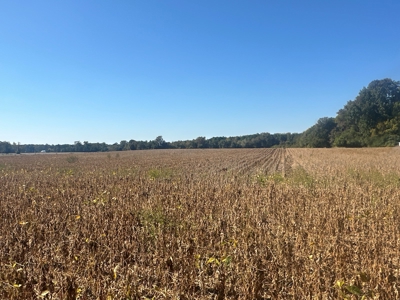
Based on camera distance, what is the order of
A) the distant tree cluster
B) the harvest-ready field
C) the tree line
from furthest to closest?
the distant tree cluster → the tree line → the harvest-ready field

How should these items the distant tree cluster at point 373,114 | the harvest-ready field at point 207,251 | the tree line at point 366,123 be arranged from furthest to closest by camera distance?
the distant tree cluster at point 373,114 → the tree line at point 366,123 → the harvest-ready field at point 207,251

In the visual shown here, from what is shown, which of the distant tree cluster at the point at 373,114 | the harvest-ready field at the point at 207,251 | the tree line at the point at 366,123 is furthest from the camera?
the distant tree cluster at the point at 373,114

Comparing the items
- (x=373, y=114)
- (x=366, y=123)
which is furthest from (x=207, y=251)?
(x=373, y=114)

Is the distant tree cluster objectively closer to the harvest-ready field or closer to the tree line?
the tree line

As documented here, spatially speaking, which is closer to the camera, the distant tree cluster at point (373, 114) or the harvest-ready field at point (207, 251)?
the harvest-ready field at point (207, 251)

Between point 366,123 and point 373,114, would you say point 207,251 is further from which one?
point 373,114

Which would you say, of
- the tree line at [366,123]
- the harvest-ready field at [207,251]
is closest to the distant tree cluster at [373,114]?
the tree line at [366,123]

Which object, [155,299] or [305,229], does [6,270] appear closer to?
[155,299]

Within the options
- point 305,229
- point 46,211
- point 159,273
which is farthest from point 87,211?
point 305,229

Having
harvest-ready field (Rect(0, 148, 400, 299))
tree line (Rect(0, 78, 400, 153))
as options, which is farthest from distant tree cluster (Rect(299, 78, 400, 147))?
harvest-ready field (Rect(0, 148, 400, 299))

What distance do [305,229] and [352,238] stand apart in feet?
2.10

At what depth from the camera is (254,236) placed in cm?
410

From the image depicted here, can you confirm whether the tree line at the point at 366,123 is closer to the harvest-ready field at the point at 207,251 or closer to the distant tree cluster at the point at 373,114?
the distant tree cluster at the point at 373,114

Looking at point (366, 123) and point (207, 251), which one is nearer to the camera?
point (207, 251)
